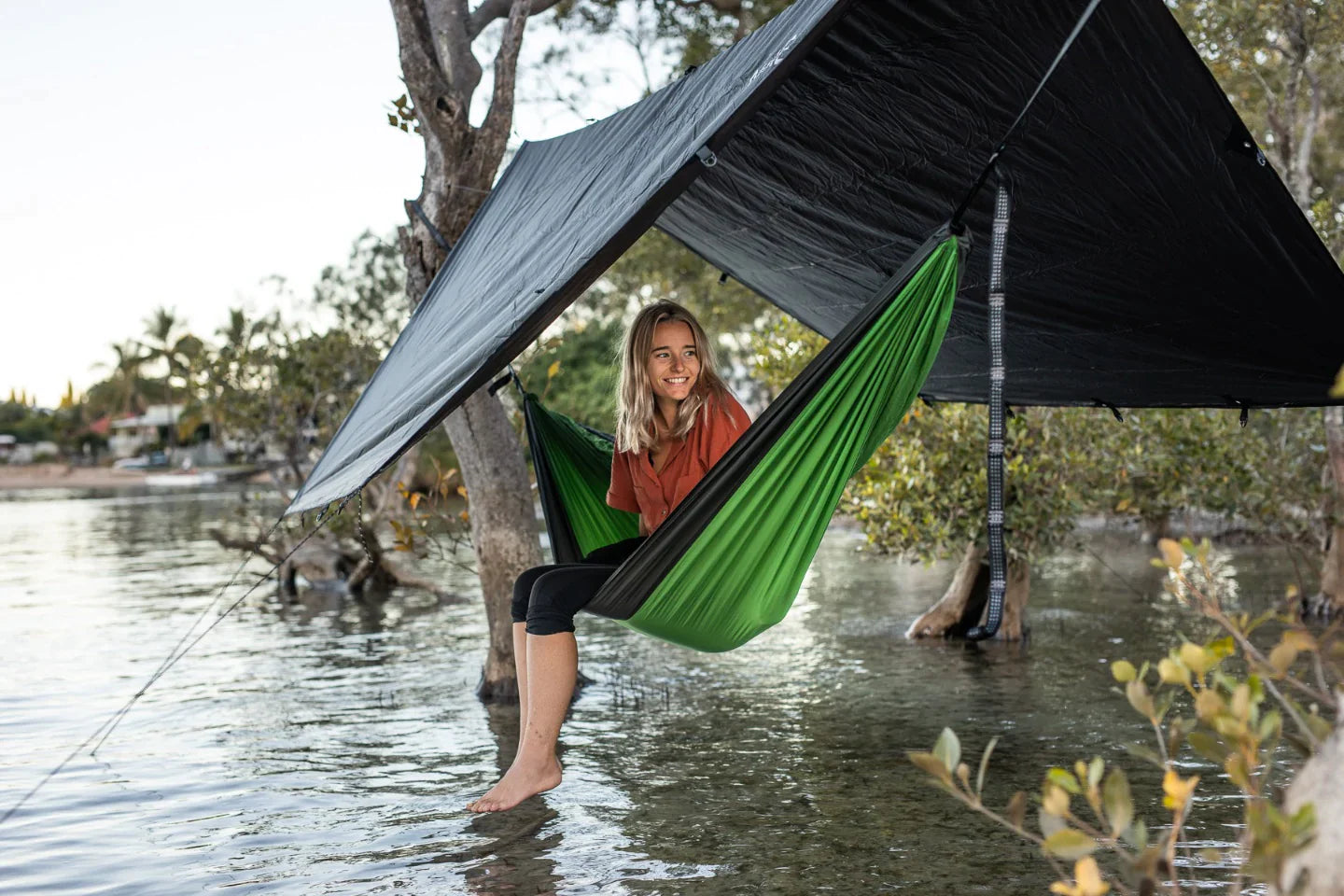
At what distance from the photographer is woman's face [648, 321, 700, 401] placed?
2938 millimetres

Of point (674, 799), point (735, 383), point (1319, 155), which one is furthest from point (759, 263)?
point (735, 383)

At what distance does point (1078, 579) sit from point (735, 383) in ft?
36.9

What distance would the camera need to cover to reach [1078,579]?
28.5 feet

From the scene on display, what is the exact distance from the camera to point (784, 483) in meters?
2.30

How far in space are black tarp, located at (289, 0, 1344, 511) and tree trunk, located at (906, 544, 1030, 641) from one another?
2205mm

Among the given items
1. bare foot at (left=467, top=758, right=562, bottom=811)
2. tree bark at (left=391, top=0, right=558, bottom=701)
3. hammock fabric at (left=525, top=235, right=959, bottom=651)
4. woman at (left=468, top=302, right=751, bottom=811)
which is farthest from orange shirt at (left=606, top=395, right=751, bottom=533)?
tree bark at (left=391, top=0, right=558, bottom=701)

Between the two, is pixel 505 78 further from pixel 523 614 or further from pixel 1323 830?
pixel 1323 830

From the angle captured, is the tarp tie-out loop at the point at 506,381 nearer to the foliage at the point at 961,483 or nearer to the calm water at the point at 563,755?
the calm water at the point at 563,755

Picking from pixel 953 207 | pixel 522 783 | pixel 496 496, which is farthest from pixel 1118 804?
pixel 496 496

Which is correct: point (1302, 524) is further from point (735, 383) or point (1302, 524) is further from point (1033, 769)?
point (735, 383)

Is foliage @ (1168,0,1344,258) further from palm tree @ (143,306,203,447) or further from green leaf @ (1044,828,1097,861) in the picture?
palm tree @ (143,306,203,447)

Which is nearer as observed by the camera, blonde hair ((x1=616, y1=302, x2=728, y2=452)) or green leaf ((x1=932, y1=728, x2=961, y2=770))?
green leaf ((x1=932, y1=728, x2=961, y2=770))

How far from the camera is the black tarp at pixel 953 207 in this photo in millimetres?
2322

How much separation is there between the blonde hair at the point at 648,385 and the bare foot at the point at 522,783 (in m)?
0.79
